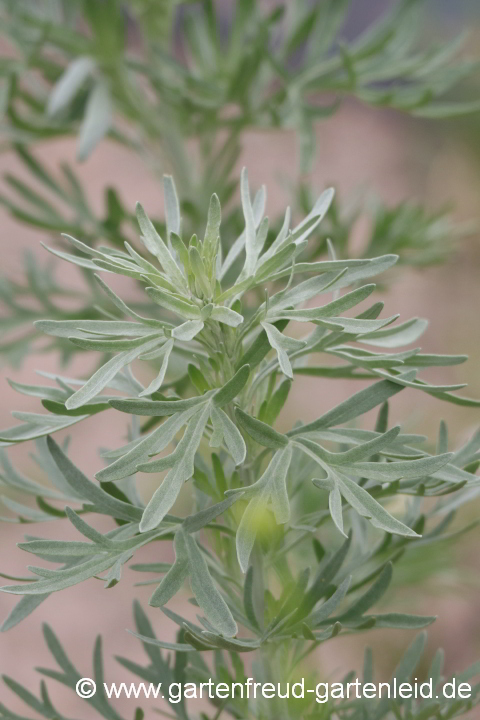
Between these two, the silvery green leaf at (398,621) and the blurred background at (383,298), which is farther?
the blurred background at (383,298)

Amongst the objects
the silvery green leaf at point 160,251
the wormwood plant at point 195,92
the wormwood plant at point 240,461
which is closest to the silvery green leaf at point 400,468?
the wormwood plant at point 240,461

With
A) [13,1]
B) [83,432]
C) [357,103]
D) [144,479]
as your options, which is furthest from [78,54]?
[357,103]

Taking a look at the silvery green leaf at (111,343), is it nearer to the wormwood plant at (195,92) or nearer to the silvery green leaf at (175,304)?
the silvery green leaf at (175,304)

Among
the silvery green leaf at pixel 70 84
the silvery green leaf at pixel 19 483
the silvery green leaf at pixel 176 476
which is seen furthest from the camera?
the silvery green leaf at pixel 70 84

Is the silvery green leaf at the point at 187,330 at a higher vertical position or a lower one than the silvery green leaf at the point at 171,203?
lower

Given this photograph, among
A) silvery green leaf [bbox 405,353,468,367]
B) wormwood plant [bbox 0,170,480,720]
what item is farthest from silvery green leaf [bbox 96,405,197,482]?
silvery green leaf [bbox 405,353,468,367]

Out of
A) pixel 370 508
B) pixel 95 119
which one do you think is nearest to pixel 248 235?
pixel 370 508

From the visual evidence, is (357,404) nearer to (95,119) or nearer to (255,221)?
(255,221)
